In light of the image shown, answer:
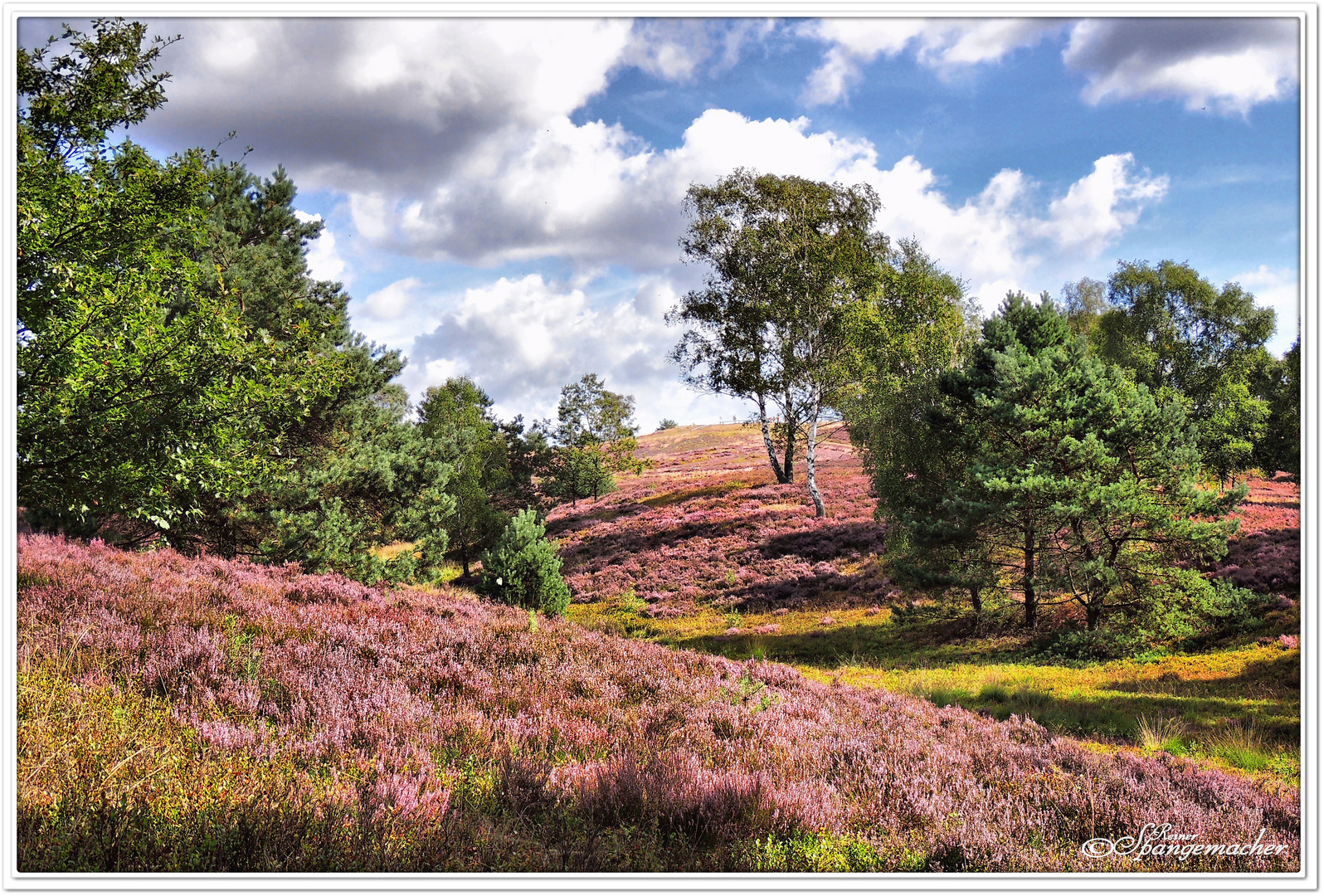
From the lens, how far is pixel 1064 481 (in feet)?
42.3

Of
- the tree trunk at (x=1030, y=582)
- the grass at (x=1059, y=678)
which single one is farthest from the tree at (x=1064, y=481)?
the grass at (x=1059, y=678)

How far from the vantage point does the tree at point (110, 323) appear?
229 inches

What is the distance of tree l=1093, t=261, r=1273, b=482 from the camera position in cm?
3147

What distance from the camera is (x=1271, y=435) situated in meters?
31.2

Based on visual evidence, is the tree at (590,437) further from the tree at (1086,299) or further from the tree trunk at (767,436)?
the tree at (1086,299)

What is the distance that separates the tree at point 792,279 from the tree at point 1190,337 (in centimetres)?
1592

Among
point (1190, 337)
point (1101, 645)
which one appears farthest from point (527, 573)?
point (1190, 337)

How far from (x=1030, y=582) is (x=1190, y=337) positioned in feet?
96.2

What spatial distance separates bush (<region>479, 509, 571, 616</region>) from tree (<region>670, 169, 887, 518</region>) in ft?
49.1

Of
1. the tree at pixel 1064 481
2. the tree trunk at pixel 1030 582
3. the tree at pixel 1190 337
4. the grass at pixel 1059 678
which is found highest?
the tree at pixel 1190 337
